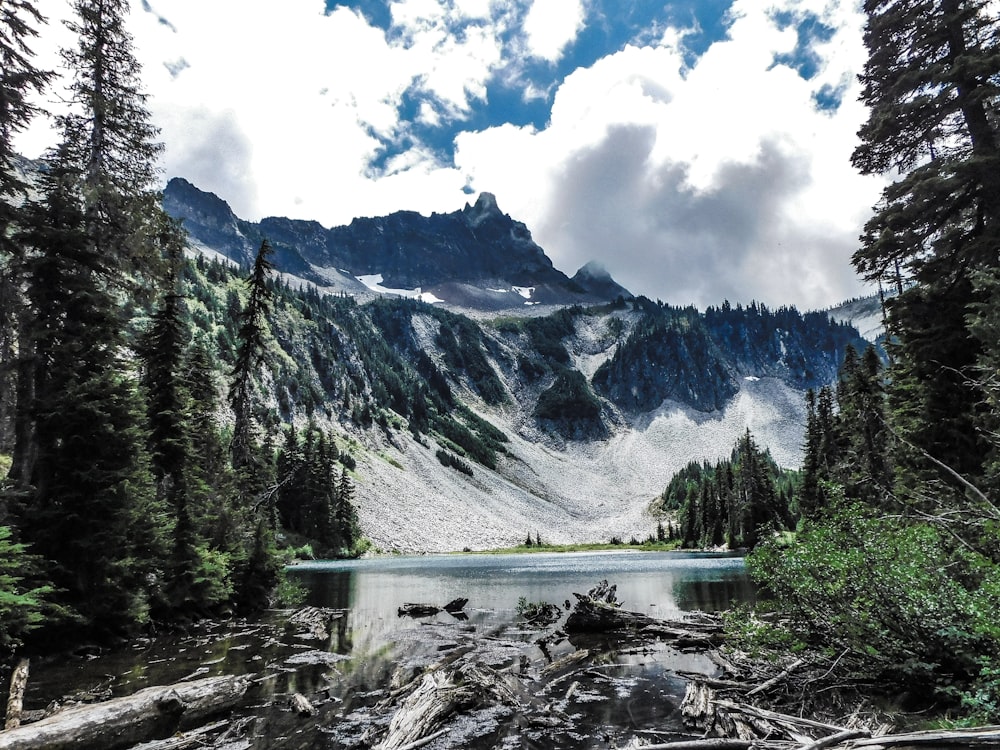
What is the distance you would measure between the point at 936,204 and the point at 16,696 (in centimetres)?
2799

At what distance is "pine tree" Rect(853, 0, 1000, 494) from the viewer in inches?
679

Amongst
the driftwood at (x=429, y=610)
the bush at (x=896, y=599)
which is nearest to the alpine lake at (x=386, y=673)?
the driftwood at (x=429, y=610)

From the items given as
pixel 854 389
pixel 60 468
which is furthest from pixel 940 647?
pixel 854 389

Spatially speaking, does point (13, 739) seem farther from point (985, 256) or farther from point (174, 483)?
point (985, 256)

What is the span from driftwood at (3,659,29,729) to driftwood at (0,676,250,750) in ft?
2.54

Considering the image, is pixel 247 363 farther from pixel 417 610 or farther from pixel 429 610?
pixel 429 610

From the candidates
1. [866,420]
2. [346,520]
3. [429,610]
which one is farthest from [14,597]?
[346,520]

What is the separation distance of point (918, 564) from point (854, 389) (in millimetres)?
47488

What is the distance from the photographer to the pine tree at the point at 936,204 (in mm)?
17234

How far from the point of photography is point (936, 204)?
1814 centimetres

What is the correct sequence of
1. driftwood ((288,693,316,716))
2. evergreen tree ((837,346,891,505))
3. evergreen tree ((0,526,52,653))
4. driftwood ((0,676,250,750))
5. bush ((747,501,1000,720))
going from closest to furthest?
driftwood ((0,676,250,750)) < bush ((747,501,1000,720)) < driftwood ((288,693,316,716)) < evergreen tree ((0,526,52,653)) < evergreen tree ((837,346,891,505))

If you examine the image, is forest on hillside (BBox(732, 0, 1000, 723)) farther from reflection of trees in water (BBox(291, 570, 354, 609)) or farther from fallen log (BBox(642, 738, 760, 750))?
reflection of trees in water (BBox(291, 570, 354, 609))

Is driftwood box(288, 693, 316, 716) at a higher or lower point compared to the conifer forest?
lower

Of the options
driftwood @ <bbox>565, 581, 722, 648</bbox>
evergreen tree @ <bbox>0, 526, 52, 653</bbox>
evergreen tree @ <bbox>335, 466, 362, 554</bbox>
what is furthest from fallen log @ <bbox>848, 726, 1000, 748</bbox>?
evergreen tree @ <bbox>335, 466, 362, 554</bbox>
